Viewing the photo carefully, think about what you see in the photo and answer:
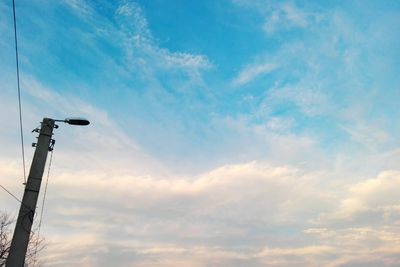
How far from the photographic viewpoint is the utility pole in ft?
35.2

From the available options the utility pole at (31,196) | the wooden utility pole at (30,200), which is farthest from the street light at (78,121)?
the wooden utility pole at (30,200)

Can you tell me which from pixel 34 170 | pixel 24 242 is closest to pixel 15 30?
pixel 34 170

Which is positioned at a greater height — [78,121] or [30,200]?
[78,121]

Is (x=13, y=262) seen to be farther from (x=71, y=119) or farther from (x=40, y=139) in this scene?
(x=71, y=119)

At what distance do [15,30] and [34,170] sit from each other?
431 centimetres

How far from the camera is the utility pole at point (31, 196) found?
10734 mm

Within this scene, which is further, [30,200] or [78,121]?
[78,121]

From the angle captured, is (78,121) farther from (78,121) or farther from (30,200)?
(30,200)

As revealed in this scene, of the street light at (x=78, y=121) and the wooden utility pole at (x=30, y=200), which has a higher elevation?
the street light at (x=78, y=121)

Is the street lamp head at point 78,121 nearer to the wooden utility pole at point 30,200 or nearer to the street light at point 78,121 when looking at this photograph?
the street light at point 78,121

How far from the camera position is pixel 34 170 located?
11.7 m

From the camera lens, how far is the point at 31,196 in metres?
11.5

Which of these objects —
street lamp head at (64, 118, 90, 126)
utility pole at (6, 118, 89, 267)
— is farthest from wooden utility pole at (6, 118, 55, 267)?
street lamp head at (64, 118, 90, 126)

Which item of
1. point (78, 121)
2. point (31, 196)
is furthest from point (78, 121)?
point (31, 196)
